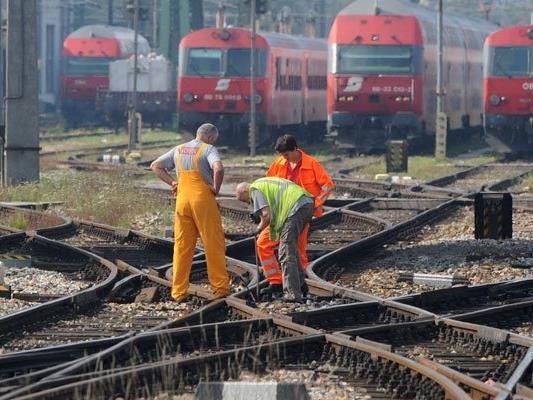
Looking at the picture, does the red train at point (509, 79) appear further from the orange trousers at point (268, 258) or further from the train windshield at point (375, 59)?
the orange trousers at point (268, 258)

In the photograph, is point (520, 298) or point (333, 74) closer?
point (520, 298)

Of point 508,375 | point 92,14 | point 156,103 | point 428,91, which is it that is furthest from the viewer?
point 92,14

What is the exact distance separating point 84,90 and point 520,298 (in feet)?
135

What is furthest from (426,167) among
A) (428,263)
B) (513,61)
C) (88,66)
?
(88,66)

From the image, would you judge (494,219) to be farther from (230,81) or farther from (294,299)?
(230,81)

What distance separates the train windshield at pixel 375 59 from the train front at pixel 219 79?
288 cm

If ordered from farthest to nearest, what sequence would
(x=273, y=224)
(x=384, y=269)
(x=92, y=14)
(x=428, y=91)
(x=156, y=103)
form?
1. (x=92, y=14)
2. (x=156, y=103)
3. (x=428, y=91)
4. (x=384, y=269)
5. (x=273, y=224)

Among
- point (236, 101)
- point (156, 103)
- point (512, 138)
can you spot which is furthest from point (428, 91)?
point (156, 103)

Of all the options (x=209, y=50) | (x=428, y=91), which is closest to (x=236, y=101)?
(x=209, y=50)

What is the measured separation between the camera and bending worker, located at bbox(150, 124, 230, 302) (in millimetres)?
11031

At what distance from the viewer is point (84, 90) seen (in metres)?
51.5

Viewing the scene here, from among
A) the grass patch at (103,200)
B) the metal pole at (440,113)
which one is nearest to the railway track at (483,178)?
the metal pole at (440,113)

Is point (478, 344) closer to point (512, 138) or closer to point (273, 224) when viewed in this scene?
point (273, 224)

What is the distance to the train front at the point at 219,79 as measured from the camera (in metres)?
35.0
